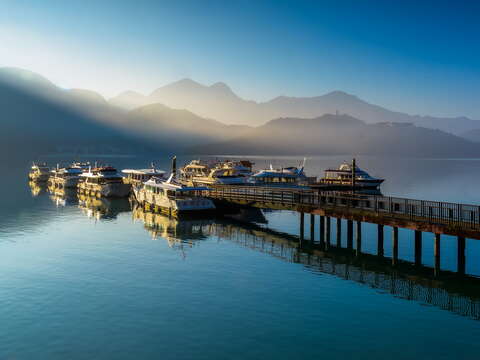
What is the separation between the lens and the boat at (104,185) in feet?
286

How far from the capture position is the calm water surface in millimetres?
22281

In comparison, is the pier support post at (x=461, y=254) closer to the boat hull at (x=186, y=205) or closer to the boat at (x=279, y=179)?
the boat hull at (x=186, y=205)

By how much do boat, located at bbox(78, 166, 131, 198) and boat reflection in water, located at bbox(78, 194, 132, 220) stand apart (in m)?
1.23

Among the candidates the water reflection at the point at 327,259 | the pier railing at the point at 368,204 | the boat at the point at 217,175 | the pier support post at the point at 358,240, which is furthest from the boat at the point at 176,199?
the pier support post at the point at 358,240

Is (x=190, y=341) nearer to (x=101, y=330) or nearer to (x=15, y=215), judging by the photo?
(x=101, y=330)

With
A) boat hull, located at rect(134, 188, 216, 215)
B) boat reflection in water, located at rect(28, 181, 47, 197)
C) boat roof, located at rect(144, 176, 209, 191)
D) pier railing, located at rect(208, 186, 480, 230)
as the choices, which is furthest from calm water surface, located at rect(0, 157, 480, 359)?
boat reflection in water, located at rect(28, 181, 47, 197)

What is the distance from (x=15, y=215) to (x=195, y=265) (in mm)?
39591

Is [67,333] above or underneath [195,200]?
underneath

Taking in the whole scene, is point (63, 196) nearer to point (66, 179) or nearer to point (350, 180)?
point (66, 179)

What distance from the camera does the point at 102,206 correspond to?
76688mm

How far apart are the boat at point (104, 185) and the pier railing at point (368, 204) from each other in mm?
25775

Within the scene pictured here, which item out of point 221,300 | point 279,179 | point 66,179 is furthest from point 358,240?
point 66,179

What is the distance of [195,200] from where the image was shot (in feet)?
204

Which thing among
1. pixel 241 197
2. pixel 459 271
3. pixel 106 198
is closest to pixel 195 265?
pixel 459 271
